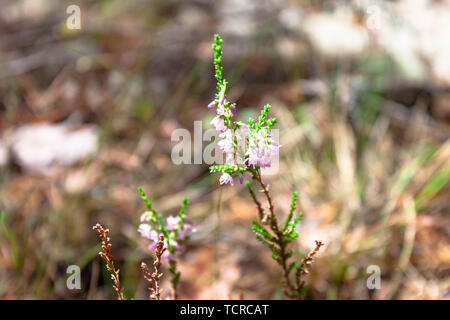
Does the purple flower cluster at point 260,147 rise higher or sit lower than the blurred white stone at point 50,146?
lower

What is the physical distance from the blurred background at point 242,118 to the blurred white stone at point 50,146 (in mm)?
12

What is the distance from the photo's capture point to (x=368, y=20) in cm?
293

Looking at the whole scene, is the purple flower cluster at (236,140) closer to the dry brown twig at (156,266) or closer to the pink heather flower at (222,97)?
the pink heather flower at (222,97)

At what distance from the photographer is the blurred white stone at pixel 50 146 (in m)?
2.57

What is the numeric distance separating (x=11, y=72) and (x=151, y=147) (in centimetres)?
132

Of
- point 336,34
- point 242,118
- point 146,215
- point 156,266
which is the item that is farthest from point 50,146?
point 336,34

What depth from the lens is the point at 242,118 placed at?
277 cm

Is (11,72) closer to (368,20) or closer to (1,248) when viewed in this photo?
(1,248)

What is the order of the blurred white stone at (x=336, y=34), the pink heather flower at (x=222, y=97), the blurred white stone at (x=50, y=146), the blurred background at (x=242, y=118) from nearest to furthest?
1. the pink heather flower at (x=222, y=97)
2. the blurred background at (x=242, y=118)
3. the blurred white stone at (x=50, y=146)
4. the blurred white stone at (x=336, y=34)

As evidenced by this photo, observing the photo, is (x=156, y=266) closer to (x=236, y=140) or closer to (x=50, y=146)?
(x=236, y=140)

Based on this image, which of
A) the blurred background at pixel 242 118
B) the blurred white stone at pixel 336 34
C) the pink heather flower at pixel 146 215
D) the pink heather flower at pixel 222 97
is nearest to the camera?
the pink heather flower at pixel 222 97

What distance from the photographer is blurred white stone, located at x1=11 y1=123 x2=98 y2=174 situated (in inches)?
101

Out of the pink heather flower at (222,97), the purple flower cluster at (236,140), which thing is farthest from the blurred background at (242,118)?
the pink heather flower at (222,97)
